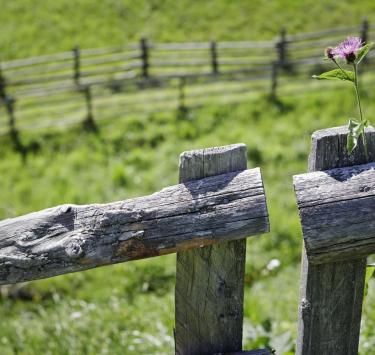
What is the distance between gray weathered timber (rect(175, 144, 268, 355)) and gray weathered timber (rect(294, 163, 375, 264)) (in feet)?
0.92

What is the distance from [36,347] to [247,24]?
46.0 feet

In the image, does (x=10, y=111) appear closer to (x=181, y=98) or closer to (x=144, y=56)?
(x=181, y=98)

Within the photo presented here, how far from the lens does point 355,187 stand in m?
1.97

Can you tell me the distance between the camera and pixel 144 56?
14016 mm

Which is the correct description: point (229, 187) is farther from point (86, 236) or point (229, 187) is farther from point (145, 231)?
point (86, 236)

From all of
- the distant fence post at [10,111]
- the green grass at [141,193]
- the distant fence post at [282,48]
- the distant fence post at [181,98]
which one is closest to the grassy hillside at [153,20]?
the distant fence post at [282,48]

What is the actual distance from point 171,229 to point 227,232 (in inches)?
7.6

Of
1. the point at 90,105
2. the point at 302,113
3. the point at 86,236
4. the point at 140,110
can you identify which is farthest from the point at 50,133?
the point at 86,236

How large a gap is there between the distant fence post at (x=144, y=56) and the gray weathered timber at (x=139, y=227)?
1174 centimetres

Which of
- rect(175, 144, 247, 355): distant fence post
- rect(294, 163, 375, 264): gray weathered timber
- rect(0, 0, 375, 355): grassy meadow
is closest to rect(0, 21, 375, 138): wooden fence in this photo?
rect(0, 0, 375, 355): grassy meadow

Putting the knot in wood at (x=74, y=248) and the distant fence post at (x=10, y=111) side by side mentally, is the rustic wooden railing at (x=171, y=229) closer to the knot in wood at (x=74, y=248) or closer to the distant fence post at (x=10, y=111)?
the knot in wood at (x=74, y=248)

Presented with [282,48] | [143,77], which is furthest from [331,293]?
[282,48]

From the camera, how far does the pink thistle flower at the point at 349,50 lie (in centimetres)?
198

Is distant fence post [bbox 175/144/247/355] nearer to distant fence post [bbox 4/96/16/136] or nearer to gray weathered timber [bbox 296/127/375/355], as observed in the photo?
gray weathered timber [bbox 296/127/375/355]
